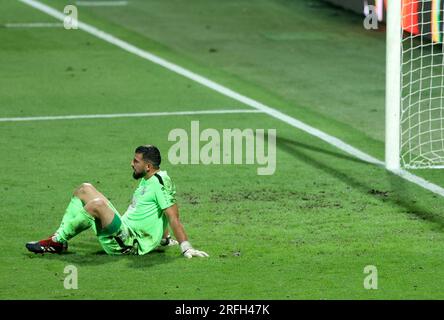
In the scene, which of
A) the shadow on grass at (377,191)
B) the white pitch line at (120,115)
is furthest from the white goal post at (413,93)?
the white pitch line at (120,115)

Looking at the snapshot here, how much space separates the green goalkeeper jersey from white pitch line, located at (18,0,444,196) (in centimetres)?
381

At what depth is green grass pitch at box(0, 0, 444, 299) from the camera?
34.5 ft

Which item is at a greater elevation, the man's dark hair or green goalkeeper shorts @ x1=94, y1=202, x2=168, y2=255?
the man's dark hair

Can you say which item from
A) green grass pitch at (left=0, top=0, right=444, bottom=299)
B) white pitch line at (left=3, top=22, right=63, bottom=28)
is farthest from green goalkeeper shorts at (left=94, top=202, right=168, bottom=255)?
white pitch line at (left=3, top=22, right=63, bottom=28)

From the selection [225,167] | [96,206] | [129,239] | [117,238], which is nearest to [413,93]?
[225,167]

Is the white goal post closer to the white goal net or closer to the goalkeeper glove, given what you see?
the white goal net

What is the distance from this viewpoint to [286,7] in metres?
27.2

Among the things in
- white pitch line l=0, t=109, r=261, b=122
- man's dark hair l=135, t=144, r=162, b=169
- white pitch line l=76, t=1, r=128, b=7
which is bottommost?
man's dark hair l=135, t=144, r=162, b=169

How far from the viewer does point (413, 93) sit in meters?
16.8

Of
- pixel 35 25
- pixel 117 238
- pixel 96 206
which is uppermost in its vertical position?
pixel 35 25

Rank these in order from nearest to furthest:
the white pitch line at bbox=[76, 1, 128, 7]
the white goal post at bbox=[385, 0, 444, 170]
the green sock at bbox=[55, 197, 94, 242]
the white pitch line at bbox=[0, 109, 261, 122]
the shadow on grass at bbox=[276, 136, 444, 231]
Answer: the green sock at bbox=[55, 197, 94, 242]
the shadow on grass at bbox=[276, 136, 444, 231]
the white goal post at bbox=[385, 0, 444, 170]
the white pitch line at bbox=[0, 109, 261, 122]
the white pitch line at bbox=[76, 1, 128, 7]

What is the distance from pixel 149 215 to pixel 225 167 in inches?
148

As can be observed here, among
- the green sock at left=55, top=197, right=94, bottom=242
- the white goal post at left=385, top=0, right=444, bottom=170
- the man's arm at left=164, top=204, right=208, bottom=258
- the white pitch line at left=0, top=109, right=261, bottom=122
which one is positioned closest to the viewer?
the man's arm at left=164, top=204, right=208, bottom=258

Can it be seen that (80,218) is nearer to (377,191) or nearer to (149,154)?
(149,154)
